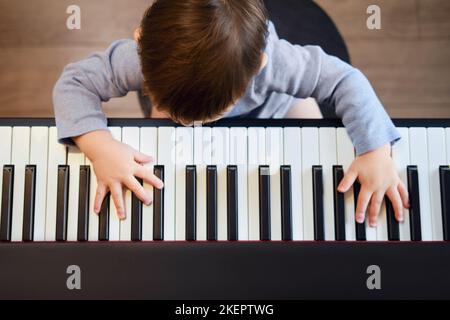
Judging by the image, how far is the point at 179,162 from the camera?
2.62ft

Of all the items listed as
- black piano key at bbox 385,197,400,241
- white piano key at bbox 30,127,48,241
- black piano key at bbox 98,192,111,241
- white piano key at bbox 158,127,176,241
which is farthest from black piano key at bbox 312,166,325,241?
white piano key at bbox 30,127,48,241

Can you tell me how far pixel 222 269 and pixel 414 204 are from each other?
32 centimetres

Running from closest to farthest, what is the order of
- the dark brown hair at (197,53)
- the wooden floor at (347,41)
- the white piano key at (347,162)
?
the dark brown hair at (197,53) → the white piano key at (347,162) → the wooden floor at (347,41)

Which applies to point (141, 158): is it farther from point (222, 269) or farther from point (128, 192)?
point (222, 269)

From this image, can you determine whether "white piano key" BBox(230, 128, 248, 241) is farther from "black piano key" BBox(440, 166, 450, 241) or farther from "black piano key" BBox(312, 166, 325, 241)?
"black piano key" BBox(440, 166, 450, 241)

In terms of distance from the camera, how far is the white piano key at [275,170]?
784 mm

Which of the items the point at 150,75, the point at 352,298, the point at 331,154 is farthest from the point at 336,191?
the point at 150,75

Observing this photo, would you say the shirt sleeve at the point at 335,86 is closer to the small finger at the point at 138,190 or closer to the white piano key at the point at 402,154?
the white piano key at the point at 402,154

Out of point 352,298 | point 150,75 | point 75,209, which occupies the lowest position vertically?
point 352,298

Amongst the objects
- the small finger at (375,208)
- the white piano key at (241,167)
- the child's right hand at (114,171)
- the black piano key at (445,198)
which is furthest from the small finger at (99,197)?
the black piano key at (445,198)

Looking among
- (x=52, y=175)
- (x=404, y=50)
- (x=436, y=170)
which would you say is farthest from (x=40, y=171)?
(x=404, y=50)

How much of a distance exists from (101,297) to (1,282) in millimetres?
158

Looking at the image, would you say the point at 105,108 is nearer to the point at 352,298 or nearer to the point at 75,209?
the point at 75,209

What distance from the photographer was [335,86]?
2.67ft
